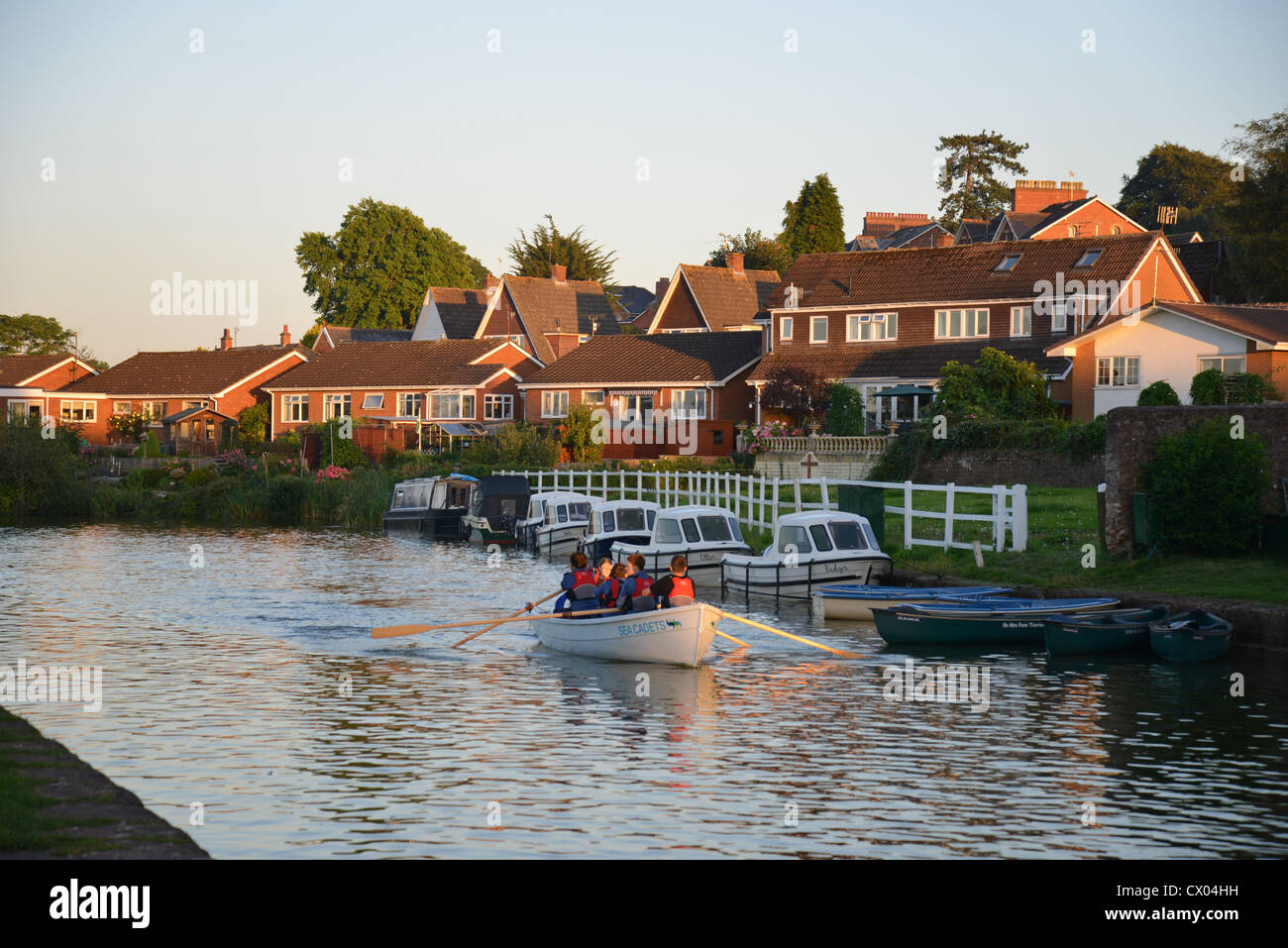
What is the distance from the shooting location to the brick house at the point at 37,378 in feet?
330

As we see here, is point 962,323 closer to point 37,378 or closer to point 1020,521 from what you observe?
point 1020,521

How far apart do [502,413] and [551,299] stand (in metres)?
17.0

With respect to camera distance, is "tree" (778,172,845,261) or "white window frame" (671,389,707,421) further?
"tree" (778,172,845,261)

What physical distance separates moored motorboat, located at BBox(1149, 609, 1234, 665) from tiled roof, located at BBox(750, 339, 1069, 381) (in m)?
39.4

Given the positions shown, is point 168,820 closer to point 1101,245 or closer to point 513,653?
point 513,653

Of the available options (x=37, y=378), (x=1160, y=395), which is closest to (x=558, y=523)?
(x=1160, y=395)

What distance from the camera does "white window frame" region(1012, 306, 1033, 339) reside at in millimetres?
65250

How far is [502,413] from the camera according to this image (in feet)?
283

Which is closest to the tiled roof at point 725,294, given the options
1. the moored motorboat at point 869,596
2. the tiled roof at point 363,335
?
the tiled roof at point 363,335

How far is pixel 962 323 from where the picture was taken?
6762 cm

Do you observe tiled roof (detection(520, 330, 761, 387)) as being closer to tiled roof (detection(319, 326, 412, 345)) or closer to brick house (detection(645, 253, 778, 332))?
brick house (detection(645, 253, 778, 332))

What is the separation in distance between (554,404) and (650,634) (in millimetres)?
59434

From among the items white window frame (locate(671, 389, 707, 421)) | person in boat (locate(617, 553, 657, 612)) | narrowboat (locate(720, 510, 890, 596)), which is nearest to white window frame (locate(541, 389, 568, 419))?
white window frame (locate(671, 389, 707, 421))

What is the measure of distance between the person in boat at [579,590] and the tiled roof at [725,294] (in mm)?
64902
